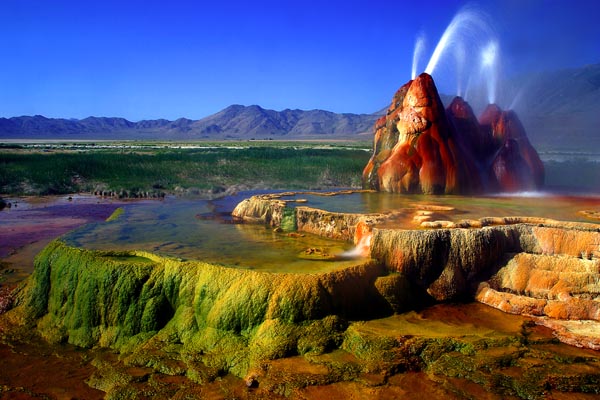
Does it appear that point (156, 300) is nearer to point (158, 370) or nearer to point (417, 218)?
point (158, 370)

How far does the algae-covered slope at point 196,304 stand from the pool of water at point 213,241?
16.8 inches

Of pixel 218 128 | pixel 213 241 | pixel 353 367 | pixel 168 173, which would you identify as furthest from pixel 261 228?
pixel 218 128

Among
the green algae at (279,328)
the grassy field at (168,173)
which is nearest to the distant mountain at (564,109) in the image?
the grassy field at (168,173)

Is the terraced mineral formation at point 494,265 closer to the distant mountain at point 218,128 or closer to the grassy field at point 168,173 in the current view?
the grassy field at point 168,173

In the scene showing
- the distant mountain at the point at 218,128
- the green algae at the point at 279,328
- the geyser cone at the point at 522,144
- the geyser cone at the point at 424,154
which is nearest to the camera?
the green algae at the point at 279,328

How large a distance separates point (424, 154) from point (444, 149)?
22.9 inches

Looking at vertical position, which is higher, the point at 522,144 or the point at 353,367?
the point at 522,144

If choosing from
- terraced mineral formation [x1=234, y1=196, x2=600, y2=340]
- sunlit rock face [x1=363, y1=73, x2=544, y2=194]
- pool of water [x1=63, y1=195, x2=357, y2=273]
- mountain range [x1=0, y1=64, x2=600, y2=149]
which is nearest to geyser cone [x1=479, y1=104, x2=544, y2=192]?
sunlit rock face [x1=363, y1=73, x2=544, y2=194]

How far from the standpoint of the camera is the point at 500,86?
1844cm

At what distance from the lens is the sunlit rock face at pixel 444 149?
13.8m

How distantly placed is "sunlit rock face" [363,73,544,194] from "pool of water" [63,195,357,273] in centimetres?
519

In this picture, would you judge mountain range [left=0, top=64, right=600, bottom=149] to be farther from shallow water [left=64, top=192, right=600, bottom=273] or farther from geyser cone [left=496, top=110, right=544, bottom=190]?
shallow water [left=64, top=192, right=600, bottom=273]

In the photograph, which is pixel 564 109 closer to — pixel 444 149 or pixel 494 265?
pixel 444 149

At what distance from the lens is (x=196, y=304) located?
6.99 metres
